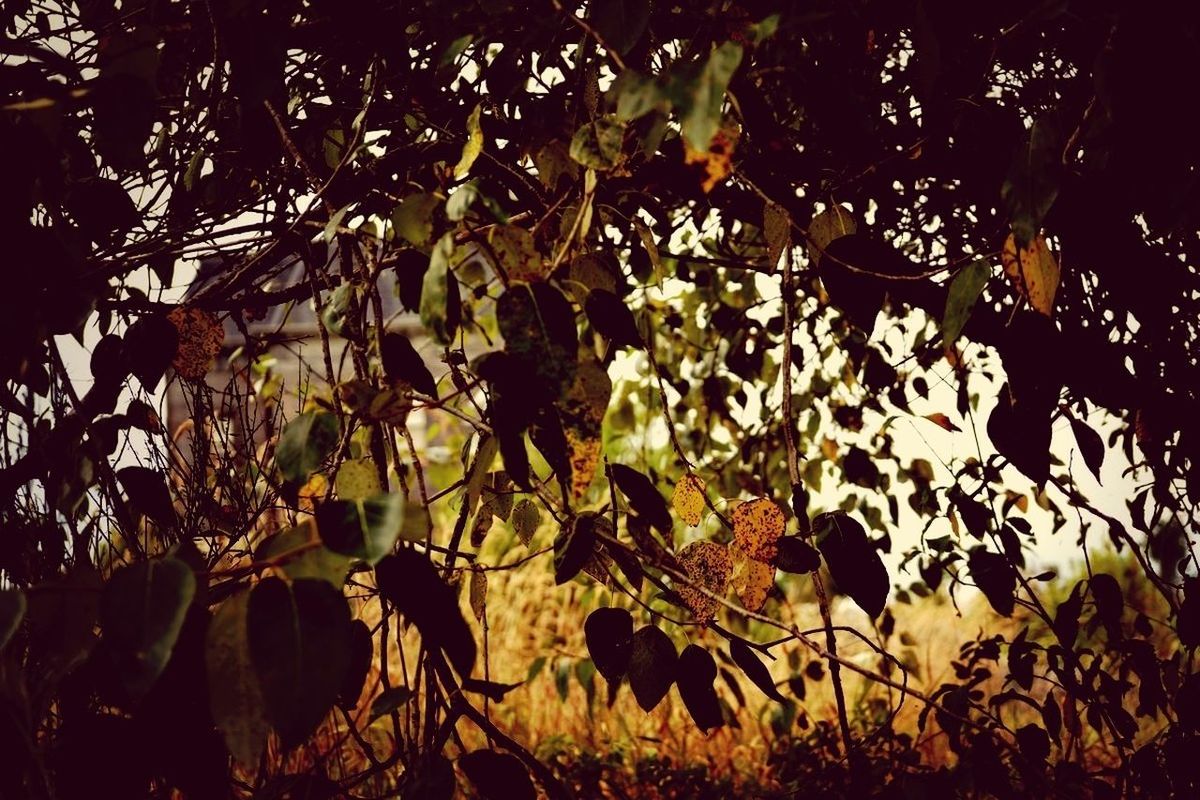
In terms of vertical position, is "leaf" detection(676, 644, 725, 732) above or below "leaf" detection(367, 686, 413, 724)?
below

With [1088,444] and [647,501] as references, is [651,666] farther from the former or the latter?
[1088,444]

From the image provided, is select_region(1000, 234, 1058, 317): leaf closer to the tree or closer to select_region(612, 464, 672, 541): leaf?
the tree

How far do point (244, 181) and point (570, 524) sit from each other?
0.77m

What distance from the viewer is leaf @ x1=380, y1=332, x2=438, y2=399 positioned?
88 centimetres

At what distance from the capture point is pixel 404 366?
89 cm

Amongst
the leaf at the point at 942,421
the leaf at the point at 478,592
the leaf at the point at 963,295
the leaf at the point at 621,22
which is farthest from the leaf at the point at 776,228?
the leaf at the point at 942,421

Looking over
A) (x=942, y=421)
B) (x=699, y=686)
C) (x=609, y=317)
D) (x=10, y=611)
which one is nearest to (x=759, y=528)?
(x=699, y=686)

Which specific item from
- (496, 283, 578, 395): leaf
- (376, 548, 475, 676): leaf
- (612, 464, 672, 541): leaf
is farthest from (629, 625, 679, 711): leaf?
(496, 283, 578, 395): leaf

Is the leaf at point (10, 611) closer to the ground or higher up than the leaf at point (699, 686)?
higher up

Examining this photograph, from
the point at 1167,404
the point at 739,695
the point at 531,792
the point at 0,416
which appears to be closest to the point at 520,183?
the point at 531,792

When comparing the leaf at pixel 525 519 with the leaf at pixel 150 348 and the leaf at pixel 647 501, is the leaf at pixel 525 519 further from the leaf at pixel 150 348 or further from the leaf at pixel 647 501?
the leaf at pixel 150 348

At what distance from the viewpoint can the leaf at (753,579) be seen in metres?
0.89

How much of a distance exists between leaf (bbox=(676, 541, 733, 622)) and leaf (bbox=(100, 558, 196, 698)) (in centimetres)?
47

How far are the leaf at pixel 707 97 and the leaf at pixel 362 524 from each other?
296 millimetres
